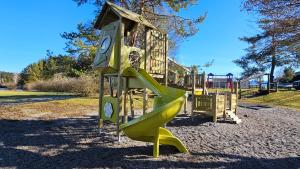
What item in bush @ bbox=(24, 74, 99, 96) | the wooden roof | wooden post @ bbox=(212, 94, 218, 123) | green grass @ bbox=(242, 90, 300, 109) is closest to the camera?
the wooden roof

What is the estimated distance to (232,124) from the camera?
31.4ft

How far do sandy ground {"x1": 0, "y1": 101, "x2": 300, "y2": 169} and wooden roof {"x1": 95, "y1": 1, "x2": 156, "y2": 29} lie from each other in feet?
10.5

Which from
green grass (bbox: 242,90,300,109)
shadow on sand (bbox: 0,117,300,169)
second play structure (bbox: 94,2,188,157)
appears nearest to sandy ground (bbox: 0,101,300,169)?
shadow on sand (bbox: 0,117,300,169)

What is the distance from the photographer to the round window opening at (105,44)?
706 cm

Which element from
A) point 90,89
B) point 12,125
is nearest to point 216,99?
point 12,125

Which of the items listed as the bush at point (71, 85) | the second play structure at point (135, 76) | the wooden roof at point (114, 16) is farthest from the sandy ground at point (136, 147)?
the bush at point (71, 85)

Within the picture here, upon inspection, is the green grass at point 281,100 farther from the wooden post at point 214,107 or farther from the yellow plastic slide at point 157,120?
the yellow plastic slide at point 157,120

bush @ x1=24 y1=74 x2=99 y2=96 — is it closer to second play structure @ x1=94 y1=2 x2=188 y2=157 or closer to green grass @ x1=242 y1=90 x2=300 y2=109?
second play structure @ x1=94 y1=2 x2=188 y2=157

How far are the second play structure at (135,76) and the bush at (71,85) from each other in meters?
9.97

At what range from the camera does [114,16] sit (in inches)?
303

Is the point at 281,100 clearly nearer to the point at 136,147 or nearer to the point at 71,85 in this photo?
the point at 136,147

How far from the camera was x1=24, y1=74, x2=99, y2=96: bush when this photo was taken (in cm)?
1861

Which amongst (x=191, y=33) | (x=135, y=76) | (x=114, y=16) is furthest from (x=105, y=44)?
(x=191, y=33)

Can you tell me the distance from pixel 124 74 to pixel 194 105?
4410 mm
